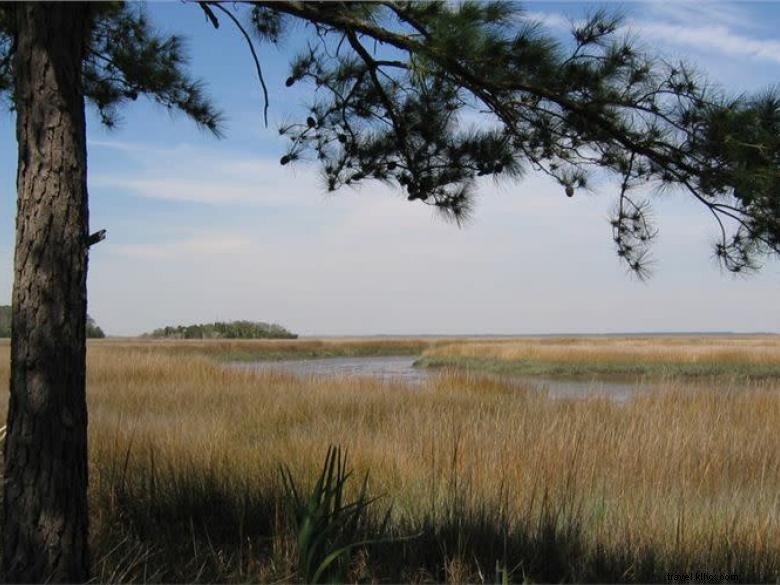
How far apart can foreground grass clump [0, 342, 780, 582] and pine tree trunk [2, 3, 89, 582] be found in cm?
37

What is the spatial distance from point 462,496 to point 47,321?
1.87 m

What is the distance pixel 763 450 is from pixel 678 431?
34.2 inches

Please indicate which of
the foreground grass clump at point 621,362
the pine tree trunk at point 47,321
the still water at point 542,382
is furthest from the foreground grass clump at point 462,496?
the foreground grass clump at point 621,362

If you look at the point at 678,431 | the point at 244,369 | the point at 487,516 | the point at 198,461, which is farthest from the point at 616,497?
the point at 244,369

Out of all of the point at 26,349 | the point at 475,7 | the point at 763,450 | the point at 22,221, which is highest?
the point at 475,7

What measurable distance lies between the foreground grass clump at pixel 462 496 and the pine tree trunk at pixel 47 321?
1.21ft

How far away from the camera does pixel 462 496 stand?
133 inches

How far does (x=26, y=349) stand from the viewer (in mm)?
2707

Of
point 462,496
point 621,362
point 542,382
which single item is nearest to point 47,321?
point 462,496

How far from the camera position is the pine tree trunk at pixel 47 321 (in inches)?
106

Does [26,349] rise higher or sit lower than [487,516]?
higher

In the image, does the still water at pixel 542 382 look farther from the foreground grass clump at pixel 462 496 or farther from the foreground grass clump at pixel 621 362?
the foreground grass clump at pixel 462 496

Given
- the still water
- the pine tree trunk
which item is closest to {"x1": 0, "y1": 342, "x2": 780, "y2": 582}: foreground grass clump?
the pine tree trunk

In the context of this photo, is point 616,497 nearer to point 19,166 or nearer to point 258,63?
point 258,63
